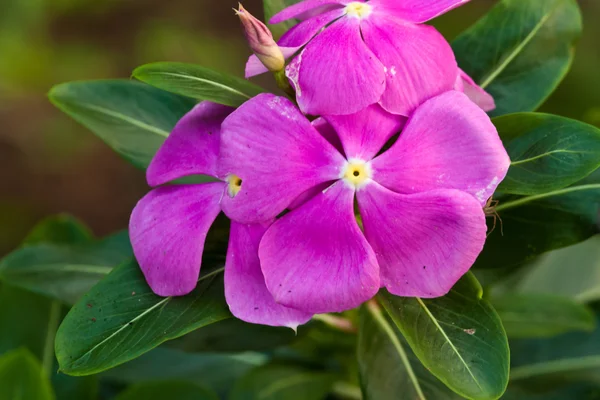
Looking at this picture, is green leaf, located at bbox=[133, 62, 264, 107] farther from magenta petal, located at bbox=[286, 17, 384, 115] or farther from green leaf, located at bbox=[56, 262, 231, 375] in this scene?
green leaf, located at bbox=[56, 262, 231, 375]

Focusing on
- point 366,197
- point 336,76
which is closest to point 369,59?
point 336,76

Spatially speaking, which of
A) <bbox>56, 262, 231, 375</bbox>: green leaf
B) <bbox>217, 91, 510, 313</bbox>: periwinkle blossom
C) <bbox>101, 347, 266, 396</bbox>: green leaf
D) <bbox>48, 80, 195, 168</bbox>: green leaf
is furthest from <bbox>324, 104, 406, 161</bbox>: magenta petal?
<bbox>101, 347, 266, 396</bbox>: green leaf

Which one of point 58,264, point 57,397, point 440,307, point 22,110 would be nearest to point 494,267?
point 440,307

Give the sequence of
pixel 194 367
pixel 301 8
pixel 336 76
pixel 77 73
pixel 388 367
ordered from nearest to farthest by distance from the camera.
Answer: pixel 336 76 → pixel 301 8 → pixel 388 367 → pixel 194 367 → pixel 77 73

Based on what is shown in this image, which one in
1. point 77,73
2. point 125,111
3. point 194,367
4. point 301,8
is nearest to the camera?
point 301,8

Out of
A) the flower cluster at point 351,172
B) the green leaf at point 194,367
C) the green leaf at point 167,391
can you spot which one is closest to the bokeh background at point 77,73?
the green leaf at point 194,367

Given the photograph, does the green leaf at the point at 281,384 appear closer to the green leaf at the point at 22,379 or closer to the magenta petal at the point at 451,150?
the green leaf at the point at 22,379

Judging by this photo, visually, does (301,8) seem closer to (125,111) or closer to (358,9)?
(358,9)
